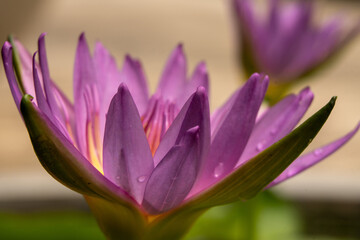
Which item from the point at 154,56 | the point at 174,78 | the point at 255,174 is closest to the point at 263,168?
the point at 255,174

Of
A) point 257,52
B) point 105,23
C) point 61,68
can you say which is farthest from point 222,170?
point 105,23

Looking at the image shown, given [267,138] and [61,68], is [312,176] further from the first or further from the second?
[61,68]

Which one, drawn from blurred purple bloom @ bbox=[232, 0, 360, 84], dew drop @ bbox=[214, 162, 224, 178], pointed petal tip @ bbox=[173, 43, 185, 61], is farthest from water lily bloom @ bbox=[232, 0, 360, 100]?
dew drop @ bbox=[214, 162, 224, 178]

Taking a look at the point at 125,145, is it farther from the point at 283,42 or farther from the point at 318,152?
the point at 283,42

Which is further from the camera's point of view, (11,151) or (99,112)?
(11,151)

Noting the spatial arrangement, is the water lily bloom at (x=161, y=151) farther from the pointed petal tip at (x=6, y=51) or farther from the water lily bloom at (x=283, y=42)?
the water lily bloom at (x=283, y=42)

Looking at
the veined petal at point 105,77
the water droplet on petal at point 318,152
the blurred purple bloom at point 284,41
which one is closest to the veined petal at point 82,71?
the veined petal at point 105,77
